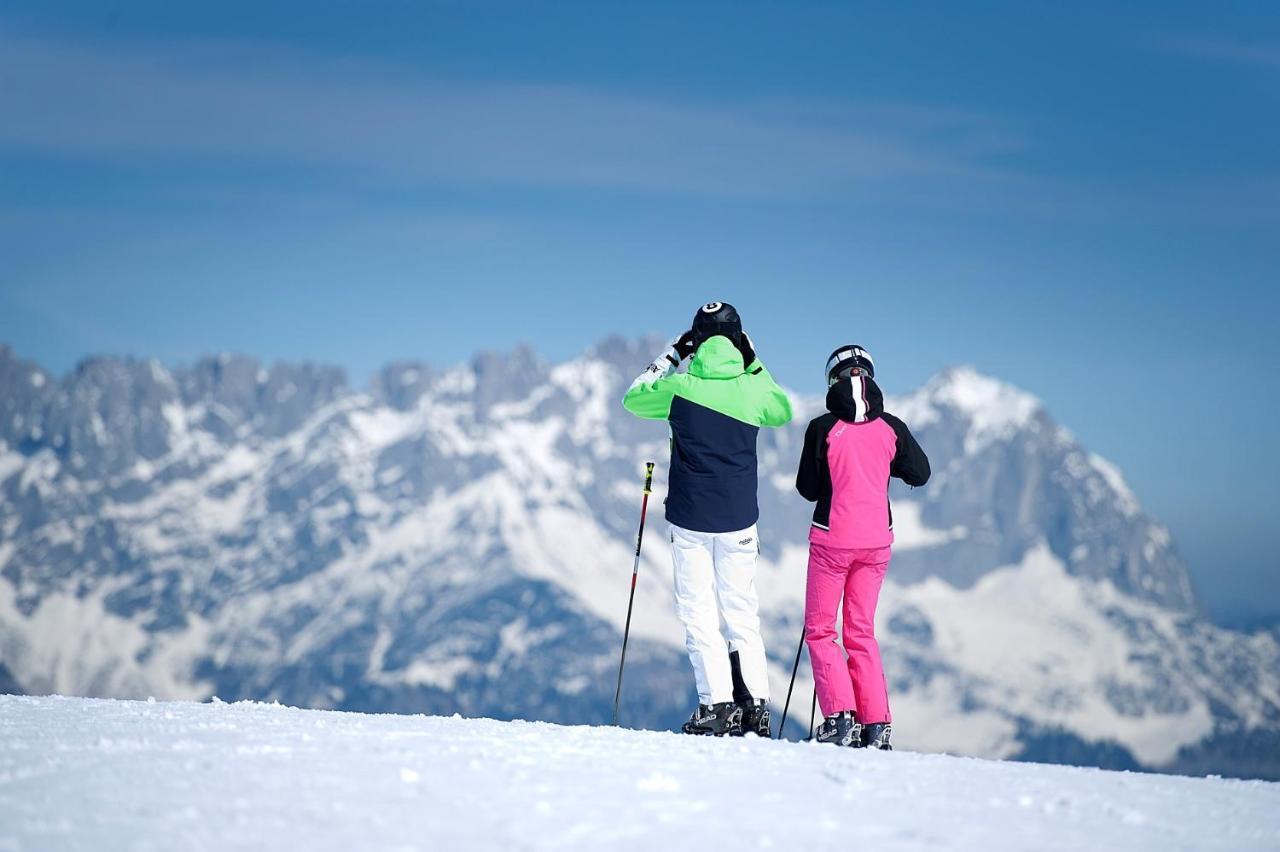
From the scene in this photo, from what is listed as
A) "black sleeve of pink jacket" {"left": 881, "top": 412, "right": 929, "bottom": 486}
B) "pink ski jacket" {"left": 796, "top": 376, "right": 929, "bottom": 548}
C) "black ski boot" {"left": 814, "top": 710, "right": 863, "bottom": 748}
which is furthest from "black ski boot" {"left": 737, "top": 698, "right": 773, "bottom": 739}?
"black sleeve of pink jacket" {"left": 881, "top": 412, "right": 929, "bottom": 486}

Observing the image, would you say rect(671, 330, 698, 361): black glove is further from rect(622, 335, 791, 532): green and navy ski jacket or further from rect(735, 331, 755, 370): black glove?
rect(735, 331, 755, 370): black glove

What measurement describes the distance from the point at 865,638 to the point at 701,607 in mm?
1698

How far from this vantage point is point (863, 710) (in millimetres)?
13164

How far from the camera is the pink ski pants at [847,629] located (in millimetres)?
12836

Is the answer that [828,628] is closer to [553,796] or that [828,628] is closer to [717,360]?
[717,360]

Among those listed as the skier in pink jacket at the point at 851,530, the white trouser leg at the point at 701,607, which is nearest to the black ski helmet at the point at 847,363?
the skier in pink jacket at the point at 851,530

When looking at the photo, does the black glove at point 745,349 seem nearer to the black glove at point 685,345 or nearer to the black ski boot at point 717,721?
the black glove at point 685,345

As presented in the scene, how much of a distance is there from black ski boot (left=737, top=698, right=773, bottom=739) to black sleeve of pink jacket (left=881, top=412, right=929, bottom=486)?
2.66 meters

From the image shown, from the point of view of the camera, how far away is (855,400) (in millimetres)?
12828

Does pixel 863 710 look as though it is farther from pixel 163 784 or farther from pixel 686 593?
pixel 163 784

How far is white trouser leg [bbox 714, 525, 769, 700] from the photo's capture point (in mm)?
12836

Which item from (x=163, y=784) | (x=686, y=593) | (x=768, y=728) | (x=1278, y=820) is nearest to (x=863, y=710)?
(x=768, y=728)

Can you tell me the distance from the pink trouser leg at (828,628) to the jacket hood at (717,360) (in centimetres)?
193

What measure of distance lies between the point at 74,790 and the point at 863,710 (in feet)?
24.7
